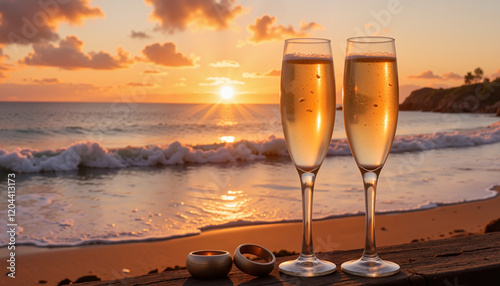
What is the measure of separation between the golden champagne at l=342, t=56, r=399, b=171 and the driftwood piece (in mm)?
336

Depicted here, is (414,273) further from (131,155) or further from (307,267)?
(131,155)

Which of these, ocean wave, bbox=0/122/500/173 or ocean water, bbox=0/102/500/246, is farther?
ocean wave, bbox=0/122/500/173

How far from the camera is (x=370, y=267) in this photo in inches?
58.8

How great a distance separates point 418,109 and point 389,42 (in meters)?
104

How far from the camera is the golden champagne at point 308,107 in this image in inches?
59.0

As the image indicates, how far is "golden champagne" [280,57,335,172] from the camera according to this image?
1.50 metres

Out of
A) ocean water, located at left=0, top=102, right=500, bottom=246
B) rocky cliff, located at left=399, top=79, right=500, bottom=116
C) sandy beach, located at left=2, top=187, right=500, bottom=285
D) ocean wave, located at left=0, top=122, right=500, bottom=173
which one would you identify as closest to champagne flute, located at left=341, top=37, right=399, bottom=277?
sandy beach, located at left=2, top=187, right=500, bottom=285

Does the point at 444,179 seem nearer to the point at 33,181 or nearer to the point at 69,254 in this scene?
the point at 69,254

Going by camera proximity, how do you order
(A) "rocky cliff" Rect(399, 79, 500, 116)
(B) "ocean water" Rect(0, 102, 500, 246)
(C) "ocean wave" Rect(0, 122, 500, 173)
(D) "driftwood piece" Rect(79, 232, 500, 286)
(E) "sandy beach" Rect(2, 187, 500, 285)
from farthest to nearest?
(A) "rocky cliff" Rect(399, 79, 500, 116) < (C) "ocean wave" Rect(0, 122, 500, 173) < (B) "ocean water" Rect(0, 102, 500, 246) < (E) "sandy beach" Rect(2, 187, 500, 285) < (D) "driftwood piece" Rect(79, 232, 500, 286)

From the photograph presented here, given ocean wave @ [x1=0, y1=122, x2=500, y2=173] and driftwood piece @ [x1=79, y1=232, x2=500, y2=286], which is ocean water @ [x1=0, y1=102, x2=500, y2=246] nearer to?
ocean wave @ [x1=0, y1=122, x2=500, y2=173]

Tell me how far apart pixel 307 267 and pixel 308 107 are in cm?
47

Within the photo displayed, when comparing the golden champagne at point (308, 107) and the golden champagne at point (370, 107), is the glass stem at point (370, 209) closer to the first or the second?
the golden champagne at point (370, 107)

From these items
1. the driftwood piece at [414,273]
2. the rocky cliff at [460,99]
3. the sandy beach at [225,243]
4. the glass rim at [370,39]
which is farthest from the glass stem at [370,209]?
the rocky cliff at [460,99]

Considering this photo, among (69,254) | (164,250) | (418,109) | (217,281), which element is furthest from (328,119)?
(418,109)
